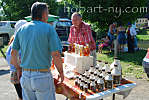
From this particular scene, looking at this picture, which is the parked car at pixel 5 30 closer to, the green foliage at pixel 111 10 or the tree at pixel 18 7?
the tree at pixel 18 7

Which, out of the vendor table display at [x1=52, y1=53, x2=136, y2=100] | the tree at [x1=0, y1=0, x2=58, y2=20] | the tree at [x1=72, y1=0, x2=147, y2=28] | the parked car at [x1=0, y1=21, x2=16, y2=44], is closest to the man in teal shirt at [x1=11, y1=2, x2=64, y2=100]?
the vendor table display at [x1=52, y1=53, x2=136, y2=100]

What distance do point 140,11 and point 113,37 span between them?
1.98m

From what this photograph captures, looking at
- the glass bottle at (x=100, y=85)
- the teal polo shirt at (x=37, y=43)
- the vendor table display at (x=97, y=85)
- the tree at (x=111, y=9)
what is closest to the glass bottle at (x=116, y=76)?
the vendor table display at (x=97, y=85)

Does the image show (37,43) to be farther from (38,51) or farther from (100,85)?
(100,85)

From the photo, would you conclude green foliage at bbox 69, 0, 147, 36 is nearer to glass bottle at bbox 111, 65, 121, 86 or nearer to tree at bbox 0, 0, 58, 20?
glass bottle at bbox 111, 65, 121, 86

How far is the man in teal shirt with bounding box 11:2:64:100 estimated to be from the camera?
6.55 ft

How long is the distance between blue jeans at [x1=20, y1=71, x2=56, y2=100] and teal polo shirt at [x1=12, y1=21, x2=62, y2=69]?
3.7 inches

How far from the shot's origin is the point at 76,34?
384cm

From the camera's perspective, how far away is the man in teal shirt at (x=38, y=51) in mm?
1997

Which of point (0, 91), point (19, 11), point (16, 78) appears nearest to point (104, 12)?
point (0, 91)

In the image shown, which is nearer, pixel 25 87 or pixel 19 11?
pixel 25 87

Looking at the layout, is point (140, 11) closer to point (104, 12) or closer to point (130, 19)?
point (130, 19)

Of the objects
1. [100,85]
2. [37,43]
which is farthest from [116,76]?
[37,43]

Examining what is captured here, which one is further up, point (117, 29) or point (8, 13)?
point (8, 13)
